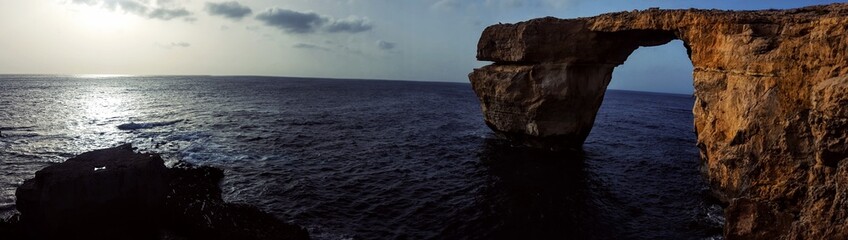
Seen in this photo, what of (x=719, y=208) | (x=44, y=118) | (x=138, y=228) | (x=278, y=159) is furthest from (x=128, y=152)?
(x=44, y=118)

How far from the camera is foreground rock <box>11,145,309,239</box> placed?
12.4m

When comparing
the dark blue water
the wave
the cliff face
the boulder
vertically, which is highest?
the cliff face

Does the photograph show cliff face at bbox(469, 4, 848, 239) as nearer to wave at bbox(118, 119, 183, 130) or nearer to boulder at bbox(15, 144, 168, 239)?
boulder at bbox(15, 144, 168, 239)

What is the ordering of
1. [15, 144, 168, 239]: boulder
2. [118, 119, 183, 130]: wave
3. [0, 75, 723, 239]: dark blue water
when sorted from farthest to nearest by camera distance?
[118, 119, 183, 130]: wave → [0, 75, 723, 239]: dark blue water → [15, 144, 168, 239]: boulder

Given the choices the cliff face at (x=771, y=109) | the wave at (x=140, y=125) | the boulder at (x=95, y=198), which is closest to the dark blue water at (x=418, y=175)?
the wave at (x=140, y=125)

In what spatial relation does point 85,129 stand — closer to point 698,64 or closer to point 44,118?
point 44,118

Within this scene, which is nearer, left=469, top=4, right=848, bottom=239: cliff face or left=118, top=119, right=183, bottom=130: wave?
left=469, top=4, right=848, bottom=239: cliff face

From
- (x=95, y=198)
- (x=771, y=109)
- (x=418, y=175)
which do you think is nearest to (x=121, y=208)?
(x=95, y=198)

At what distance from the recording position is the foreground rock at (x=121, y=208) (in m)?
12.4

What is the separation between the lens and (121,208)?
1338 cm

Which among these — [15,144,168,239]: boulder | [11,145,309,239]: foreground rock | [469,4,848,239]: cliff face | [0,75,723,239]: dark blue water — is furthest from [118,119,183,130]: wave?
[469,4,848,239]: cliff face

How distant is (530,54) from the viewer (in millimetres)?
26609

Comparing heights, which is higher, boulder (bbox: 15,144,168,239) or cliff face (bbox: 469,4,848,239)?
cliff face (bbox: 469,4,848,239)

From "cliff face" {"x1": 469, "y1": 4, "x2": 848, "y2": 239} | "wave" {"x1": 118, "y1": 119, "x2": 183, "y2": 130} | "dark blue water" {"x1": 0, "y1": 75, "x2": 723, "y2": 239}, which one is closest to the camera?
"cliff face" {"x1": 469, "y1": 4, "x2": 848, "y2": 239}
